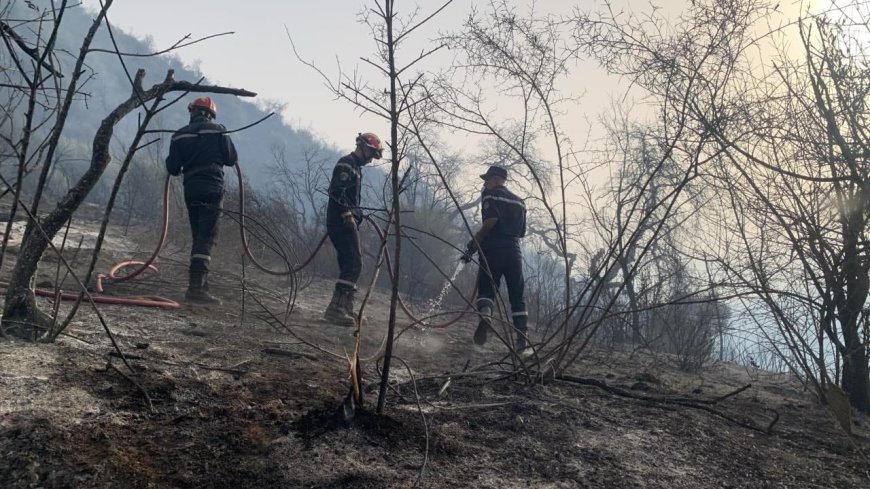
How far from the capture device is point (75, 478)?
4.72 feet

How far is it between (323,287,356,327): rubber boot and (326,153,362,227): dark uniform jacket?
67 centimetres

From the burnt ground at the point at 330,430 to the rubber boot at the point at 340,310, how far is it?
1619 millimetres

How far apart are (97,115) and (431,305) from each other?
6520 centimetres

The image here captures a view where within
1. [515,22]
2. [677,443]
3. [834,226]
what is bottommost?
[677,443]

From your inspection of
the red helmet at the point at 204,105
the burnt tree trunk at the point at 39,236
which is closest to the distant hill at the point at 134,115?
the red helmet at the point at 204,105

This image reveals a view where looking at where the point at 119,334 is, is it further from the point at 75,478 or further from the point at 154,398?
the point at 75,478

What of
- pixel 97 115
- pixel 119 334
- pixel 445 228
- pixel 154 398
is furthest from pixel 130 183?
pixel 97 115

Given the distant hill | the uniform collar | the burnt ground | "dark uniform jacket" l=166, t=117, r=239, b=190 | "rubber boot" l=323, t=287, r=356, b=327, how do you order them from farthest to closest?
the distant hill < the uniform collar < "rubber boot" l=323, t=287, r=356, b=327 < "dark uniform jacket" l=166, t=117, r=239, b=190 < the burnt ground

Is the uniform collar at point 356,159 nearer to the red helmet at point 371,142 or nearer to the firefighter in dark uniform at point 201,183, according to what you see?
the red helmet at point 371,142

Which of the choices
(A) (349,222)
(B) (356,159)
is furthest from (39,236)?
(B) (356,159)

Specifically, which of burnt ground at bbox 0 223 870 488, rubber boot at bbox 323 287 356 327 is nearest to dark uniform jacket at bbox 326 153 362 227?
rubber boot at bbox 323 287 356 327

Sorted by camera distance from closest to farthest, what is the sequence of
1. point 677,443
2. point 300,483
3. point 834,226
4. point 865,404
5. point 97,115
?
point 300,483 → point 677,443 → point 834,226 → point 865,404 → point 97,115

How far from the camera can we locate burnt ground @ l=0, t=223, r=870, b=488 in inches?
63.6

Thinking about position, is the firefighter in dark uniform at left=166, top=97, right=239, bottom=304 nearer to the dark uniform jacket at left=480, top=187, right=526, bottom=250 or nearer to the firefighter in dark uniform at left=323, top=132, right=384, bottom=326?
the firefighter in dark uniform at left=323, top=132, right=384, bottom=326
